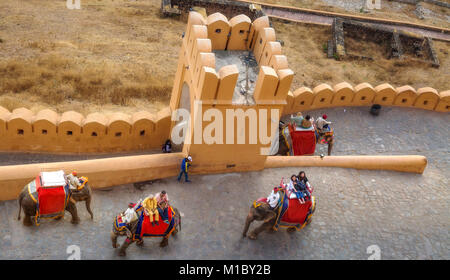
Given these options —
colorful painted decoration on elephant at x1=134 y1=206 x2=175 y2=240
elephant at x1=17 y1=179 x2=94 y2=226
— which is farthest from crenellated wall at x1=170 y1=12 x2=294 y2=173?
elephant at x1=17 y1=179 x2=94 y2=226

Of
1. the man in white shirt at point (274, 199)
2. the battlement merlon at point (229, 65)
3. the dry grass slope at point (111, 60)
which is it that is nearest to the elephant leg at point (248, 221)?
the man in white shirt at point (274, 199)

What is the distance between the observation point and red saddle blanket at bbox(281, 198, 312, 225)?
939 cm

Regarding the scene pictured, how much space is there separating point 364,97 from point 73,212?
1096 cm

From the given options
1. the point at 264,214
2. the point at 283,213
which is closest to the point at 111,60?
the point at 264,214

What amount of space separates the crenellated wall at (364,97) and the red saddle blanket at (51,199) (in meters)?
8.52

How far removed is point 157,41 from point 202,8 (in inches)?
143

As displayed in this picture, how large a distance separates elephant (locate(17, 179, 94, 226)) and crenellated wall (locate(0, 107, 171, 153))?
2.85m

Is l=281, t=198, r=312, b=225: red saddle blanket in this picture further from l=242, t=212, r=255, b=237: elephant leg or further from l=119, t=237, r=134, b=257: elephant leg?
l=119, t=237, r=134, b=257: elephant leg

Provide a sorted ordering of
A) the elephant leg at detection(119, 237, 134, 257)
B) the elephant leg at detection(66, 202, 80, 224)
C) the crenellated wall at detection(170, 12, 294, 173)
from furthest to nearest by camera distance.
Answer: the crenellated wall at detection(170, 12, 294, 173) → the elephant leg at detection(66, 202, 80, 224) → the elephant leg at detection(119, 237, 134, 257)

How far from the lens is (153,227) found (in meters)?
8.70

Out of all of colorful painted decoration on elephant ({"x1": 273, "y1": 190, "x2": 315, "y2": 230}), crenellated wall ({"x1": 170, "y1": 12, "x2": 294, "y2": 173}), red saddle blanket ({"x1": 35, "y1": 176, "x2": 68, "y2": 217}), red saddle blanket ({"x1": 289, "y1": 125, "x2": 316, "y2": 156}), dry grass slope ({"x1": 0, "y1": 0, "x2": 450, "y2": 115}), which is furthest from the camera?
dry grass slope ({"x1": 0, "y1": 0, "x2": 450, "y2": 115})

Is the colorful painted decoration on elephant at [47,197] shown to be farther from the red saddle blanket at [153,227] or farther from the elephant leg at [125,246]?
the red saddle blanket at [153,227]

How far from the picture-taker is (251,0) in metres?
25.8

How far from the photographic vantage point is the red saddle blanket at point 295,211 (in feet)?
30.8
